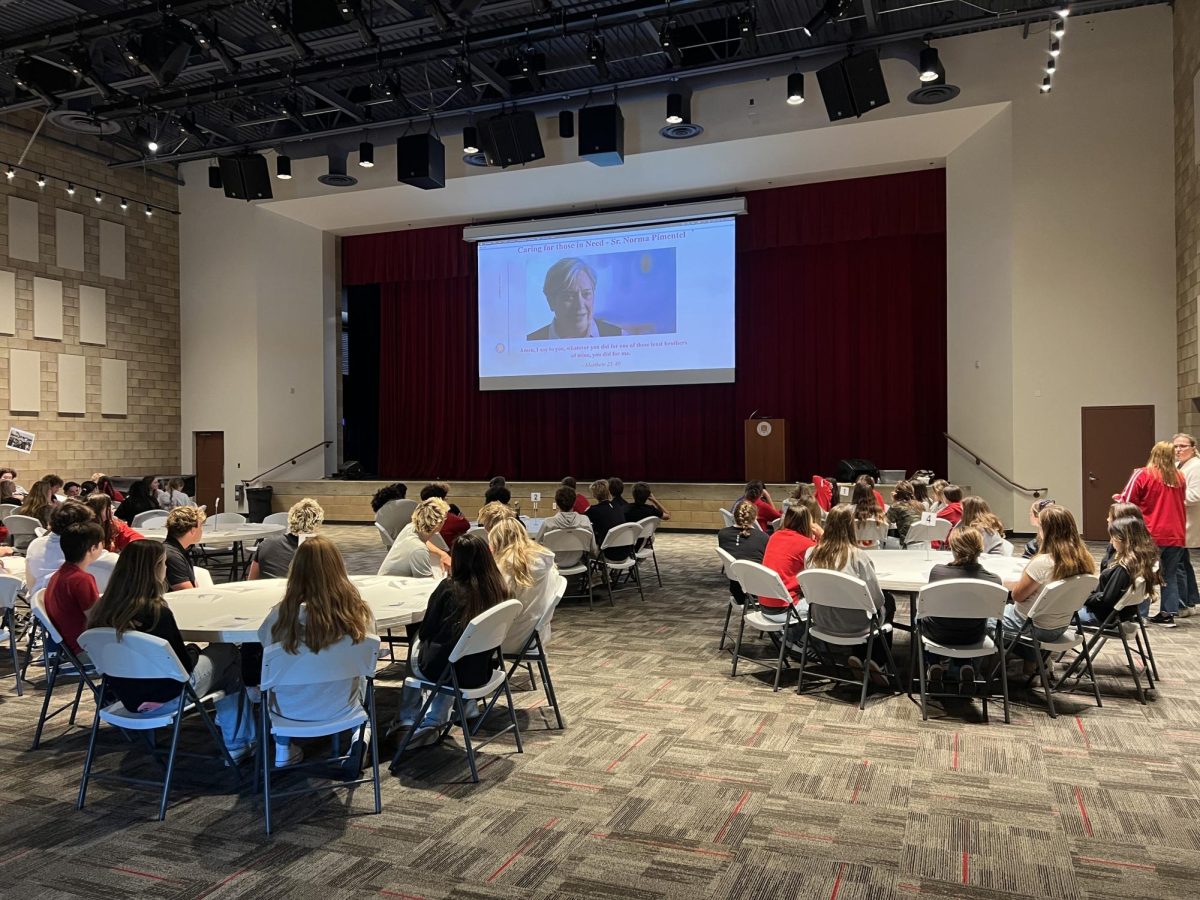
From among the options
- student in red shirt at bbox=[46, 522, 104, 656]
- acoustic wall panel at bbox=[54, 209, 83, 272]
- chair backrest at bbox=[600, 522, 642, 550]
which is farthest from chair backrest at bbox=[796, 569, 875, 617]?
acoustic wall panel at bbox=[54, 209, 83, 272]

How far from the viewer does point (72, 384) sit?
1437 cm

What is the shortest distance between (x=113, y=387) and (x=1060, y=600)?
15.7 meters

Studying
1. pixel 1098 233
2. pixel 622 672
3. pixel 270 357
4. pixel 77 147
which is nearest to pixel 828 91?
pixel 1098 233

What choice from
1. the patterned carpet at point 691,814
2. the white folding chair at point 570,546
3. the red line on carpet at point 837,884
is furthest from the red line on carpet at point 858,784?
the white folding chair at point 570,546

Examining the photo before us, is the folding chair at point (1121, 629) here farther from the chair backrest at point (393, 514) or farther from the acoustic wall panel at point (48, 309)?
the acoustic wall panel at point (48, 309)

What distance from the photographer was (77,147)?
14391 millimetres

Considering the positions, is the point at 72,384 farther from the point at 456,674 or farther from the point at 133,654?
the point at 456,674

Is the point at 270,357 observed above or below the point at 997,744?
above

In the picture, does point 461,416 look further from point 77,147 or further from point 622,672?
point 622,672

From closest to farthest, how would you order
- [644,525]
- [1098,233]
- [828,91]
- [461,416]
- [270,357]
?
[644,525] → [828,91] → [1098,233] → [270,357] → [461,416]

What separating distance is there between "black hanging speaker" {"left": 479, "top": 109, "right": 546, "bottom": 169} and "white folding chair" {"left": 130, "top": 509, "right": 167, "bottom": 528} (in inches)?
232

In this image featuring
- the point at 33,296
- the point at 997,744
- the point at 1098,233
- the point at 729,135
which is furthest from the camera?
the point at 33,296

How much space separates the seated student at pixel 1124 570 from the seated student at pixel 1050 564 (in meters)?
0.27

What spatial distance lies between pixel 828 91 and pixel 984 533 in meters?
6.14
